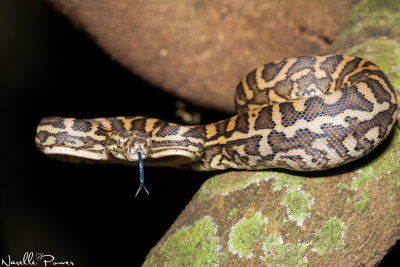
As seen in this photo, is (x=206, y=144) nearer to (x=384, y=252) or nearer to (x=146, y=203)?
(x=384, y=252)

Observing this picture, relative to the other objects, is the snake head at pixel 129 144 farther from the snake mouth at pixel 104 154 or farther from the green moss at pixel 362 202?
the green moss at pixel 362 202

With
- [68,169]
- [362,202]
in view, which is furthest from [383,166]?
[68,169]

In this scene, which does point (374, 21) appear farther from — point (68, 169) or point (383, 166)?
point (68, 169)

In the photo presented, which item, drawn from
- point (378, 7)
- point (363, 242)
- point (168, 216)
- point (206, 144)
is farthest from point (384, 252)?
point (168, 216)

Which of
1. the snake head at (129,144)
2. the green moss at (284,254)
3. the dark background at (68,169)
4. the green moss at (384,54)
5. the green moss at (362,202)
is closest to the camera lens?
the green moss at (284,254)

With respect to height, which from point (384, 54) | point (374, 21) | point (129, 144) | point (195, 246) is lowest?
point (195, 246)

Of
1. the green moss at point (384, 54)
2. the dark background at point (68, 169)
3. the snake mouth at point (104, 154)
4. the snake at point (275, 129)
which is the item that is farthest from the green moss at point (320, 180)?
the dark background at point (68, 169)

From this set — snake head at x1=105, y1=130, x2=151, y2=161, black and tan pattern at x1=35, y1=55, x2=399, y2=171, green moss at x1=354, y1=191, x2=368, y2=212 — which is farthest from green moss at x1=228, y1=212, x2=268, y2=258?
snake head at x1=105, y1=130, x2=151, y2=161
